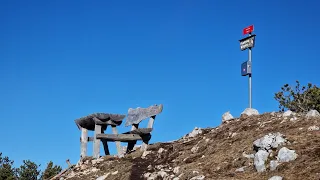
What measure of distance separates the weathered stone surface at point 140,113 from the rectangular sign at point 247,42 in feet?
23.0

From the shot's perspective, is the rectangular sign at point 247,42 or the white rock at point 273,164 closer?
the white rock at point 273,164

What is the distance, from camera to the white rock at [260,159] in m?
12.3

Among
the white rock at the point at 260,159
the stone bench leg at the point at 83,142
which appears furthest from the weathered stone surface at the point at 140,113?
the white rock at the point at 260,159

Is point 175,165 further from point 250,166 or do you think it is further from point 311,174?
point 311,174

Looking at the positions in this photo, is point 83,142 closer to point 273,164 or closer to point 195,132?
point 195,132

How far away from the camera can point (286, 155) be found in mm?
12234

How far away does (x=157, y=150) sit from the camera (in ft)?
62.1

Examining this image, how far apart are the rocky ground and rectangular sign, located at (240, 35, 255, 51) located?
4.58 metres

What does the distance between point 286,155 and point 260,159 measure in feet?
2.29

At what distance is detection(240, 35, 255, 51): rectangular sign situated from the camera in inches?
950

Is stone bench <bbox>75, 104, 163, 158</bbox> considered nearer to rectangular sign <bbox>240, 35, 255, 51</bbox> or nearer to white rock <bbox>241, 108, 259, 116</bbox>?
white rock <bbox>241, 108, 259, 116</bbox>

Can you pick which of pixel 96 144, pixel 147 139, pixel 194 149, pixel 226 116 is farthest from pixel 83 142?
pixel 194 149

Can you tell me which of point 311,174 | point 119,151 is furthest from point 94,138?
point 311,174

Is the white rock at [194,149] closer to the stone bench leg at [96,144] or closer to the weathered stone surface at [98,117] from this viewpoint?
the weathered stone surface at [98,117]
